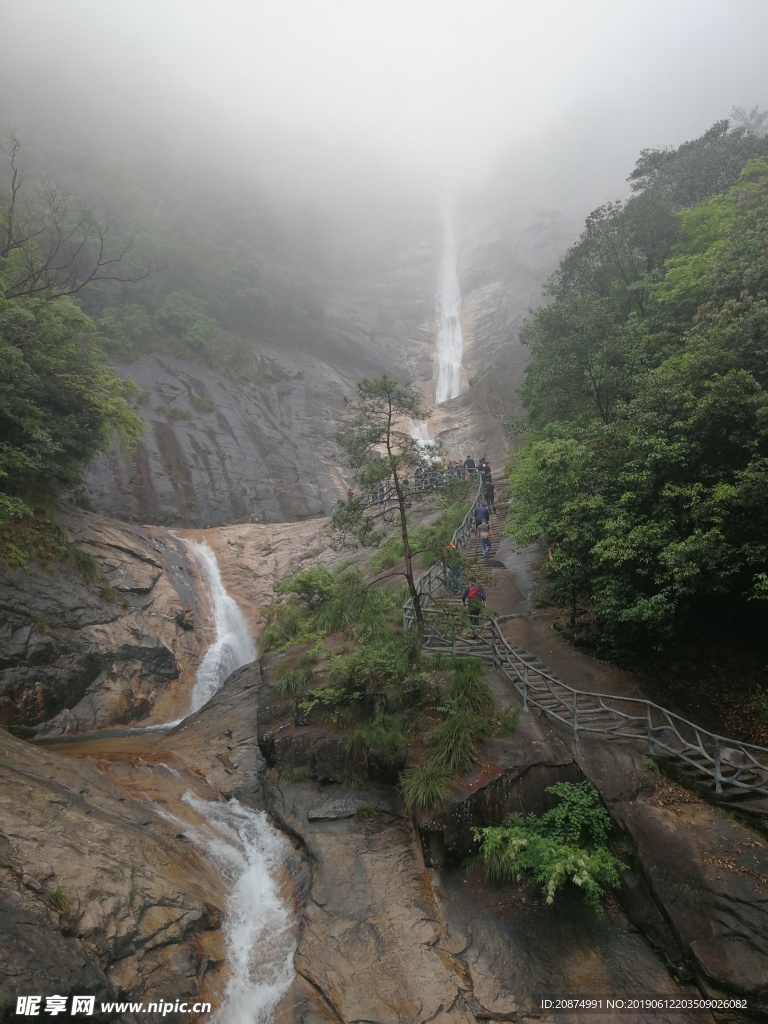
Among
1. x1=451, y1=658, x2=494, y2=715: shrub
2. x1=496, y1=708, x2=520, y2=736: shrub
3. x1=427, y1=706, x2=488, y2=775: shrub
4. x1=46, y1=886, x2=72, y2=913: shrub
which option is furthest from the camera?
x1=451, y1=658, x2=494, y2=715: shrub

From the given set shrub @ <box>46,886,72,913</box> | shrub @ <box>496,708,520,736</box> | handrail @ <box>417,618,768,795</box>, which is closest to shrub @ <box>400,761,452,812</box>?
shrub @ <box>496,708,520,736</box>

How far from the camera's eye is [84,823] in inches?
287

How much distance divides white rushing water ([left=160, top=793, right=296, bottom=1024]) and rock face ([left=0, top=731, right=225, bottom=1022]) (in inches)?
12.9

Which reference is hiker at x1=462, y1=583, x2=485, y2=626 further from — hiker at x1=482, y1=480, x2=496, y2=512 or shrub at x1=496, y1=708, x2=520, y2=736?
hiker at x1=482, y1=480, x2=496, y2=512

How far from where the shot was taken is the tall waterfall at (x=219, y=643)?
14.9 m

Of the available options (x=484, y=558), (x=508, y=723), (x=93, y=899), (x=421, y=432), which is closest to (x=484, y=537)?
(x=484, y=558)

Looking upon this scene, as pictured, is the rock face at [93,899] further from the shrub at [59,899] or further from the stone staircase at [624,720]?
the stone staircase at [624,720]

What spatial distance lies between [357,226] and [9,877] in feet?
252

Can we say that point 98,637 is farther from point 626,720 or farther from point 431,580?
point 626,720

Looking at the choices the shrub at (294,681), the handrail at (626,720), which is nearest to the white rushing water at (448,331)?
the shrub at (294,681)

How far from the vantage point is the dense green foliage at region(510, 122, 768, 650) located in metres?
8.55

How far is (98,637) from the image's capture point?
43.9ft

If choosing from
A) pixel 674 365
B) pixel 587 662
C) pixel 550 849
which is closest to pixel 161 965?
pixel 550 849

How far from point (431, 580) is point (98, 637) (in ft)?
29.3
